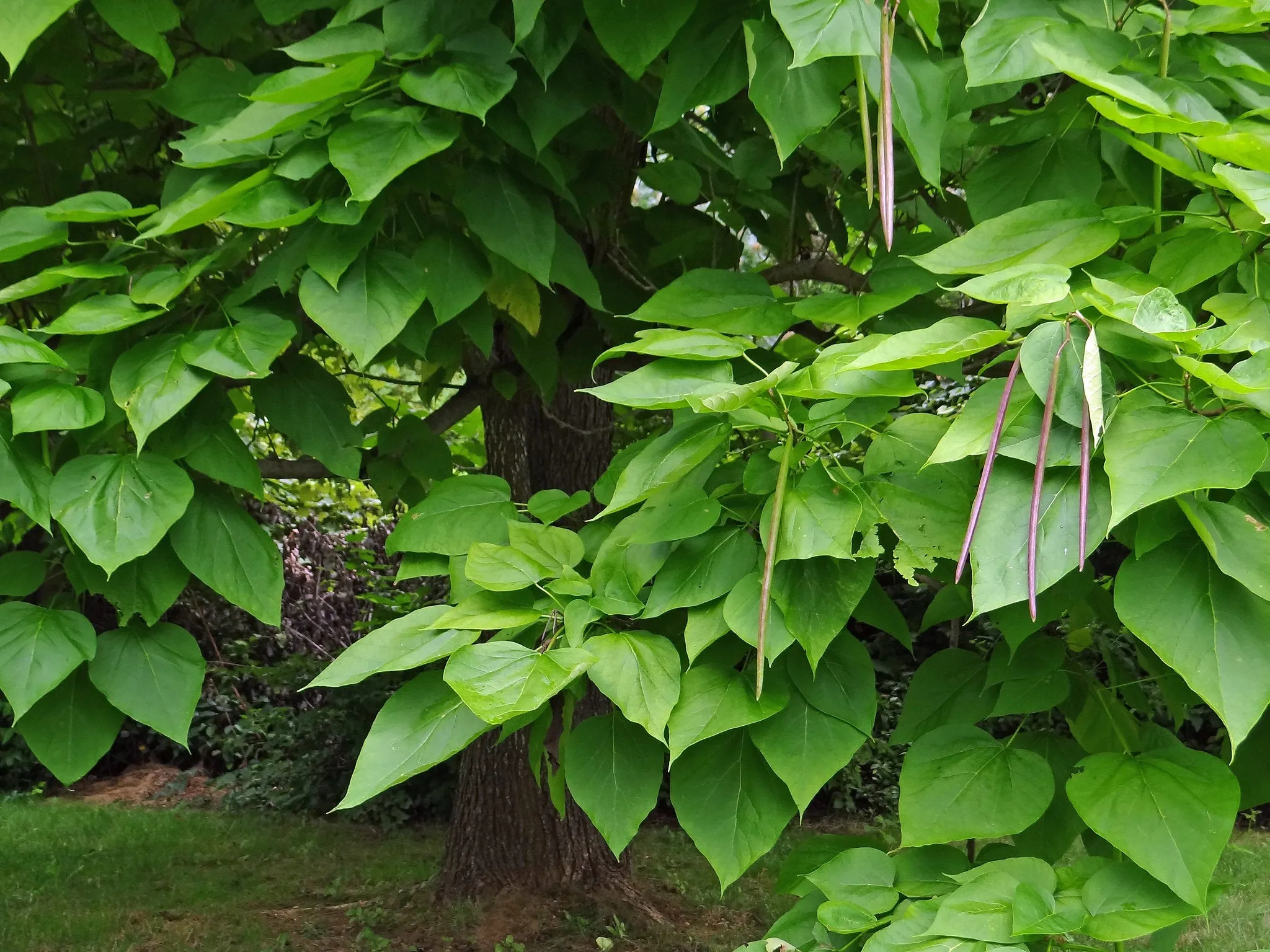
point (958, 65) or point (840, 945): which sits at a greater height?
point (958, 65)

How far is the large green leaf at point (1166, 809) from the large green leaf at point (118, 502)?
1230mm

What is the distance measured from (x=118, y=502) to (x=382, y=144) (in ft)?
2.04

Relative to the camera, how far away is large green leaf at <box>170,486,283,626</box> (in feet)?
5.33

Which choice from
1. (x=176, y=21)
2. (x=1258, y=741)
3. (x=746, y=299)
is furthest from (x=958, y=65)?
(x=176, y=21)

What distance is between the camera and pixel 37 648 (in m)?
1.54

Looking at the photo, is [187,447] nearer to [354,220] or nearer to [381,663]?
[354,220]

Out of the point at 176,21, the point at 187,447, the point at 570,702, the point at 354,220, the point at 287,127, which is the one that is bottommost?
the point at 570,702

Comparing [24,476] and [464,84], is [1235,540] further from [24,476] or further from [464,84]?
[24,476]

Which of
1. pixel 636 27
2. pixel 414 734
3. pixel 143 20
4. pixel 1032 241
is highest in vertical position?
pixel 143 20

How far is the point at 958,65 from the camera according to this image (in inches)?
62.9

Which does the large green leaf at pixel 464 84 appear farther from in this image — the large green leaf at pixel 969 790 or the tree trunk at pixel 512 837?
the tree trunk at pixel 512 837

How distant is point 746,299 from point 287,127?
2.22 feet

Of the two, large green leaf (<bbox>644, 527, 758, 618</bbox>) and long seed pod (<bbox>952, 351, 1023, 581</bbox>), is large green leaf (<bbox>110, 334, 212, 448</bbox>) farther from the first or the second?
long seed pod (<bbox>952, 351, 1023, 581</bbox>)

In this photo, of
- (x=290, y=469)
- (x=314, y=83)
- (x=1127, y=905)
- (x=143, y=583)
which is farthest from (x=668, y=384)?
(x=290, y=469)
